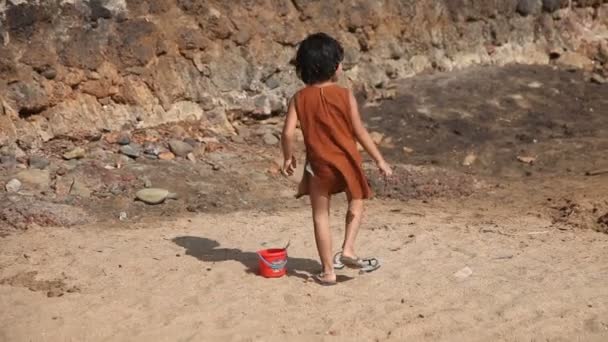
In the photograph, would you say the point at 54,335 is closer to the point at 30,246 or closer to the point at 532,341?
the point at 30,246

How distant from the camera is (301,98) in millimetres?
4996

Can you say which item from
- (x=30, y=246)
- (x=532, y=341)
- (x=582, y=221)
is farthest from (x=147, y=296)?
(x=582, y=221)

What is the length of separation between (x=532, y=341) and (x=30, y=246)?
3.38 metres

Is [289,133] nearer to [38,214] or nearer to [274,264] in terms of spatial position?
[274,264]

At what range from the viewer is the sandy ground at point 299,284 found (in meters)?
4.47

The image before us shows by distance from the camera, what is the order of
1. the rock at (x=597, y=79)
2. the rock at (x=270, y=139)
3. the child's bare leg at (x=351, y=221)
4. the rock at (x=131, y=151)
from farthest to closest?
the rock at (x=597, y=79)
the rock at (x=270, y=139)
the rock at (x=131, y=151)
the child's bare leg at (x=351, y=221)

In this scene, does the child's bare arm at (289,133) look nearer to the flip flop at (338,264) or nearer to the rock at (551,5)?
the flip flop at (338,264)

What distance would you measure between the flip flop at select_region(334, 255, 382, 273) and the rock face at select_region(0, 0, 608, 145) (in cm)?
356

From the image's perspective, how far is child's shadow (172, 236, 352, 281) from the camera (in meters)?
5.45

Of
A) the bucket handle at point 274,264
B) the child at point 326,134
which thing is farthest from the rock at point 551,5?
the bucket handle at point 274,264

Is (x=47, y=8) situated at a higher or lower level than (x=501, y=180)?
higher

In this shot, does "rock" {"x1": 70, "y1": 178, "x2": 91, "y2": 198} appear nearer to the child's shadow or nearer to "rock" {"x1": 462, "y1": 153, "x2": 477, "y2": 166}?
the child's shadow

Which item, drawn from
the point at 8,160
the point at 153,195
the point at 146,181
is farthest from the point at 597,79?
the point at 8,160

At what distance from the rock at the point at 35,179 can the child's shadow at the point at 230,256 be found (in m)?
1.44
